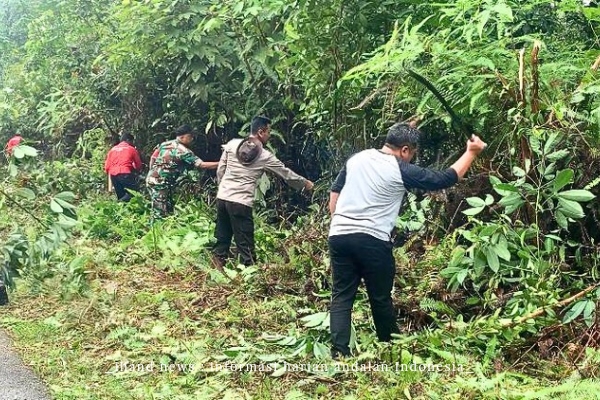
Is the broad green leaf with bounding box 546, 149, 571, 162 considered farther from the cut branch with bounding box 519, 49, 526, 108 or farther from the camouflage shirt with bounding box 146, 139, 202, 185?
the camouflage shirt with bounding box 146, 139, 202, 185

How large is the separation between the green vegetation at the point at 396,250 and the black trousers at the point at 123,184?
1943mm

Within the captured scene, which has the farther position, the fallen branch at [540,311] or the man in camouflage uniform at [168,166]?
the man in camouflage uniform at [168,166]

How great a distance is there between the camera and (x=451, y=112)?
5.21 meters

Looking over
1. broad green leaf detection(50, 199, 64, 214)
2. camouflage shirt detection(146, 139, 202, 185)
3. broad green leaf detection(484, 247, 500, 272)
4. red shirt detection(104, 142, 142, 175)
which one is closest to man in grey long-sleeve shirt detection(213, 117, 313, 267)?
broad green leaf detection(50, 199, 64, 214)

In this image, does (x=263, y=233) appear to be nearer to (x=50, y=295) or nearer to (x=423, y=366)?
(x=50, y=295)

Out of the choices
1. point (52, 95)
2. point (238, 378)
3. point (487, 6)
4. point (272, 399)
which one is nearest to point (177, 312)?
point (238, 378)

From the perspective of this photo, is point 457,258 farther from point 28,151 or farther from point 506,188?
point 28,151

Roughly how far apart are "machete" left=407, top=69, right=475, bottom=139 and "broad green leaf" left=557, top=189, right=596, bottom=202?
97cm

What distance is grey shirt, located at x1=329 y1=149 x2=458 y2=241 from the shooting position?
4.67 metres

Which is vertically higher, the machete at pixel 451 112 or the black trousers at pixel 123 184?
the machete at pixel 451 112

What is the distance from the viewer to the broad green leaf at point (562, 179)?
4582 mm

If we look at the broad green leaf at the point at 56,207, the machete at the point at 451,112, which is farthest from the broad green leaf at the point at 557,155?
the broad green leaf at the point at 56,207

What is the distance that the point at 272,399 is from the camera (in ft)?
14.2

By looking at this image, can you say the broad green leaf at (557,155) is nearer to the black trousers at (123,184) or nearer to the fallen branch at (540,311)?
the fallen branch at (540,311)
